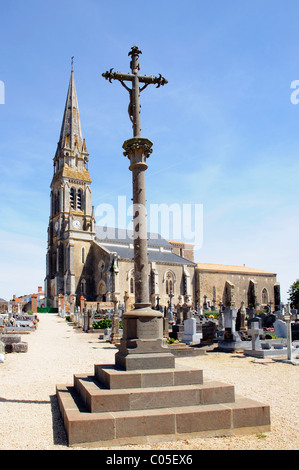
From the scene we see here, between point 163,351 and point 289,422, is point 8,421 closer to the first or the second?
point 163,351

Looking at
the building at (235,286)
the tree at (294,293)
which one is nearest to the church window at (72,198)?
the building at (235,286)

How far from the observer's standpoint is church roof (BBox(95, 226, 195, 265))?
49000mm

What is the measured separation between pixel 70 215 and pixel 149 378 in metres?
43.9

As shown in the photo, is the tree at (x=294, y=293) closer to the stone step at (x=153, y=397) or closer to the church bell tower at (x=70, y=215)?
the church bell tower at (x=70, y=215)

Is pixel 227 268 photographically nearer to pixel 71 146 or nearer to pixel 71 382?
pixel 71 146

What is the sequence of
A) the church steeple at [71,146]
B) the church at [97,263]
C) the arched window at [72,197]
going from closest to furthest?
the church at [97,263] → the arched window at [72,197] → the church steeple at [71,146]

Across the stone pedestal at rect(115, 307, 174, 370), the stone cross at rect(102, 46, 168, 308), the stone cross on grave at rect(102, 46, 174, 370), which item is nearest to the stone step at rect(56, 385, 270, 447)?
the stone pedestal at rect(115, 307, 174, 370)

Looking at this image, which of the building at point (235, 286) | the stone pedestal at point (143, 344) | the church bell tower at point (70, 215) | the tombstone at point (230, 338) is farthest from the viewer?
the building at point (235, 286)

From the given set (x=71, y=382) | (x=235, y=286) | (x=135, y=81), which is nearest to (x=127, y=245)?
(x=235, y=286)

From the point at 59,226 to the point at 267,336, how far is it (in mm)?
38871

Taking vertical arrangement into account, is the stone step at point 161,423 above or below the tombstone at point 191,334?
above

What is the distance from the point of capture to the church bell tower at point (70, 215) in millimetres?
46469

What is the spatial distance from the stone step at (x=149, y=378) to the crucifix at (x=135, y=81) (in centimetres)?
438
